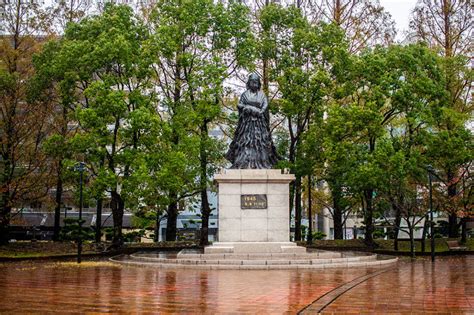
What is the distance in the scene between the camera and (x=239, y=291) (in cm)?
1174

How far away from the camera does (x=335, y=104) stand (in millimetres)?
28672

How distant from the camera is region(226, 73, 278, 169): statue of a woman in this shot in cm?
2227

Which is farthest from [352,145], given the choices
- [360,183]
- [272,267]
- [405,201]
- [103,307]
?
[103,307]

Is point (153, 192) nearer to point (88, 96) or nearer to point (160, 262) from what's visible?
point (88, 96)

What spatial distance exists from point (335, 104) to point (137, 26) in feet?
34.7

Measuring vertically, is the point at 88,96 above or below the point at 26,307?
above

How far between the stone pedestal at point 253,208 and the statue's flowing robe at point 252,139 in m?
1.03

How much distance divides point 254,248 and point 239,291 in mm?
8853

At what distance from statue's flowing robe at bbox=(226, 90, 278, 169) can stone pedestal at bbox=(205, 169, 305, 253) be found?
1.03m

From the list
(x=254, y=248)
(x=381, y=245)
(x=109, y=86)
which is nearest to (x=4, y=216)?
(x=109, y=86)

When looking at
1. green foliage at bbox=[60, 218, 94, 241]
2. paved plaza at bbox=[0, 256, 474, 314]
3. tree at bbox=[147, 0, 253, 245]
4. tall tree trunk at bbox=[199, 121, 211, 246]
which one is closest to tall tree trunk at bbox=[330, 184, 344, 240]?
tree at bbox=[147, 0, 253, 245]

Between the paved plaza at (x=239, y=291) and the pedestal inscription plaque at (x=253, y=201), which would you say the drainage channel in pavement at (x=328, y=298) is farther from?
the pedestal inscription plaque at (x=253, y=201)

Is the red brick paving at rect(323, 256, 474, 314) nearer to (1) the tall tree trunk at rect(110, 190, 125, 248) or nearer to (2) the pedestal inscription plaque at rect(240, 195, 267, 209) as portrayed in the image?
(2) the pedestal inscription plaque at rect(240, 195, 267, 209)

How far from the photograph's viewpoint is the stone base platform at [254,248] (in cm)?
2020
